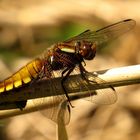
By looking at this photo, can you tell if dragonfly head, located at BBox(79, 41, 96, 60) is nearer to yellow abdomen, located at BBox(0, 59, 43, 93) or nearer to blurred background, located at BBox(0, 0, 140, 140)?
yellow abdomen, located at BBox(0, 59, 43, 93)

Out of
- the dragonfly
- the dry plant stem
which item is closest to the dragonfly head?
the dragonfly

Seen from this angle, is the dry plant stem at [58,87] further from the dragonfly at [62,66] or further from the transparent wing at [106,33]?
the transparent wing at [106,33]

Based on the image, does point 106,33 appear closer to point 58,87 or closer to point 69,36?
point 58,87

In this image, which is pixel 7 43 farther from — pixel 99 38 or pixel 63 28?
pixel 99 38

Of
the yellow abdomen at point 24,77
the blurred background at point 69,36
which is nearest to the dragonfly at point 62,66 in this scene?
the yellow abdomen at point 24,77

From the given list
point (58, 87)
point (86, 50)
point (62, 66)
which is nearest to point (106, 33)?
point (86, 50)

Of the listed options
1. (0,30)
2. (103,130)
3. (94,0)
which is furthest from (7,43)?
(103,130)
